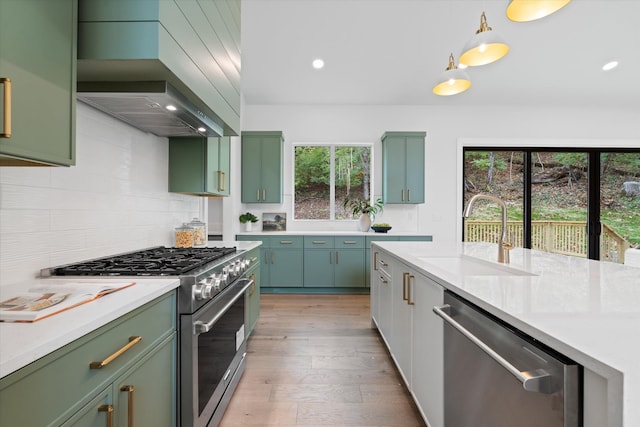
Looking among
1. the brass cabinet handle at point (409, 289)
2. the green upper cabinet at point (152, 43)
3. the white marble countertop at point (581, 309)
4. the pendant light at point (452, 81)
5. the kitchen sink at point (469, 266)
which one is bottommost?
the brass cabinet handle at point (409, 289)

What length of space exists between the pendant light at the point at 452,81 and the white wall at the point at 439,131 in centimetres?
234

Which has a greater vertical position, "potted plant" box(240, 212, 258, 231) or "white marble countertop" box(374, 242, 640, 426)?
"potted plant" box(240, 212, 258, 231)

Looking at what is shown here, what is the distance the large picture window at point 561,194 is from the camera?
5.13 metres

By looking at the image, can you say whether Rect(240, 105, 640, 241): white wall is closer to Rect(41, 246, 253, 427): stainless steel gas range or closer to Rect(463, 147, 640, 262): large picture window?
Rect(463, 147, 640, 262): large picture window

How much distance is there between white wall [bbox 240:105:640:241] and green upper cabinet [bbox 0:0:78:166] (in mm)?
3931

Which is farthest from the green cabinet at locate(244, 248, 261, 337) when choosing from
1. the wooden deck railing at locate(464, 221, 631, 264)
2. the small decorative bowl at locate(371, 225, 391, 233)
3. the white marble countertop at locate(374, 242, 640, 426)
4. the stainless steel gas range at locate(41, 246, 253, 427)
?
the wooden deck railing at locate(464, 221, 631, 264)

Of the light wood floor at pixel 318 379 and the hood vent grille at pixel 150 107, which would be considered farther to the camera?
the light wood floor at pixel 318 379

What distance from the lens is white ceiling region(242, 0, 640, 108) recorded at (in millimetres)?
3469

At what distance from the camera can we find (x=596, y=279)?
1237 mm

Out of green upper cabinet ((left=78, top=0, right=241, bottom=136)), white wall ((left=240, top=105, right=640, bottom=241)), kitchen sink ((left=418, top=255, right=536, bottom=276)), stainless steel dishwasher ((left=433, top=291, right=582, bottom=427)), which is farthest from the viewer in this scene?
white wall ((left=240, top=105, right=640, bottom=241))

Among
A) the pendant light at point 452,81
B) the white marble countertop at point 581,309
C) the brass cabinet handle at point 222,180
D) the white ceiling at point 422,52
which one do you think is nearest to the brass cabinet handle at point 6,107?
the white marble countertop at point 581,309

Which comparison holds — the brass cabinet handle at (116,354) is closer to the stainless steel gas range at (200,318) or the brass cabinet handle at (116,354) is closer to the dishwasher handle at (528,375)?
the stainless steel gas range at (200,318)

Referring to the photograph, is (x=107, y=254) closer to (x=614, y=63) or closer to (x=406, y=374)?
(x=406, y=374)

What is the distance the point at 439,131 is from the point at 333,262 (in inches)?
105
